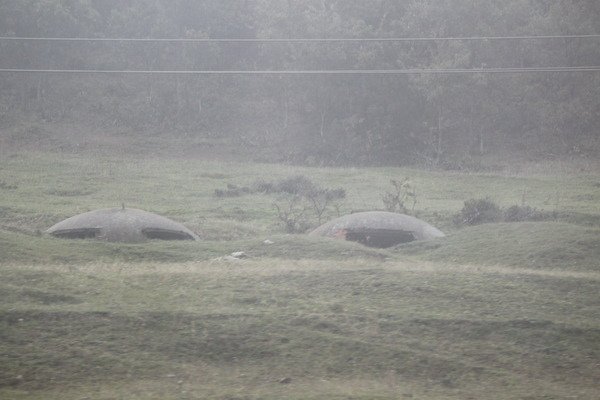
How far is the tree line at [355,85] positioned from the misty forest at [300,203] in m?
0.11

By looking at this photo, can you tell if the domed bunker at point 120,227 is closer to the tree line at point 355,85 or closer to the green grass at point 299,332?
the green grass at point 299,332

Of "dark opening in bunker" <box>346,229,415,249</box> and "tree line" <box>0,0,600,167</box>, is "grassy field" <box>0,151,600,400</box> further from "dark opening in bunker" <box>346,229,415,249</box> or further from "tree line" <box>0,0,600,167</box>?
"tree line" <box>0,0,600,167</box>

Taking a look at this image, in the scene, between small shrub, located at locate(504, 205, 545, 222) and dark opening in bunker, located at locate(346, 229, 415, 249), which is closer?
dark opening in bunker, located at locate(346, 229, 415, 249)

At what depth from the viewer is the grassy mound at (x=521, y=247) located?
48.4 ft

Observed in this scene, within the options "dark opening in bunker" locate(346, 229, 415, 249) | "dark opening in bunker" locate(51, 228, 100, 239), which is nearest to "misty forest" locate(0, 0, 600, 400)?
"dark opening in bunker" locate(346, 229, 415, 249)

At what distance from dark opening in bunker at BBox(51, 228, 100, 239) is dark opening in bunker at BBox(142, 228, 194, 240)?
100cm

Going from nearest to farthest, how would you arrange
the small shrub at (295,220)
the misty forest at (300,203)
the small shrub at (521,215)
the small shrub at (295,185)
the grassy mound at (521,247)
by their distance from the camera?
1. the misty forest at (300,203)
2. the grassy mound at (521,247)
3. the small shrub at (295,220)
4. the small shrub at (521,215)
5. the small shrub at (295,185)

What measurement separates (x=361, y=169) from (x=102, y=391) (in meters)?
26.3

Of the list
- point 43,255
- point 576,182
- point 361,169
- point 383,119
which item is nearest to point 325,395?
point 43,255

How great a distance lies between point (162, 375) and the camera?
355 inches

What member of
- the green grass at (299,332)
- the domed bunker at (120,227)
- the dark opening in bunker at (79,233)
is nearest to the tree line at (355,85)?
the domed bunker at (120,227)

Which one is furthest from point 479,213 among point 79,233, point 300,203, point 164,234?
point 79,233

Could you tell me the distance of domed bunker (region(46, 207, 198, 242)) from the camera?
17.6 m

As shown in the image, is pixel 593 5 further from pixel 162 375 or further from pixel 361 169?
pixel 162 375
